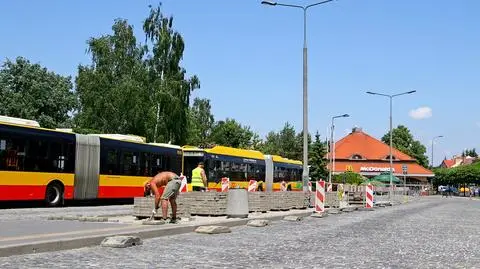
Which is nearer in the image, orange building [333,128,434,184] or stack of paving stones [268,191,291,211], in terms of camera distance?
stack of paving stones [268,191,291,211]

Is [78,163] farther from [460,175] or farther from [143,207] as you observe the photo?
[460,175]

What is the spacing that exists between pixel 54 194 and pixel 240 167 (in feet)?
57.2

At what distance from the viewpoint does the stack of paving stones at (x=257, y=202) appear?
75.1ft

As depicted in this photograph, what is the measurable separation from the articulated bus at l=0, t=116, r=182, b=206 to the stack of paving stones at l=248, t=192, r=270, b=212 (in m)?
7.82

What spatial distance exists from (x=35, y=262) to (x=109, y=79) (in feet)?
155

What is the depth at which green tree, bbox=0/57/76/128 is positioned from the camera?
5888cm

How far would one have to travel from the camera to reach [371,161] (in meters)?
107

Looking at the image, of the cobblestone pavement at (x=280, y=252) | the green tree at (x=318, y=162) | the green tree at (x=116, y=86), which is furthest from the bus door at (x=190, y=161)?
the green tree at (x=318, y=162)

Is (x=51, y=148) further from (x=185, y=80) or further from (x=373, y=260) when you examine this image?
(x=185, y=80)

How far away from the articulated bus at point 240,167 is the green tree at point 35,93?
23.4 metres

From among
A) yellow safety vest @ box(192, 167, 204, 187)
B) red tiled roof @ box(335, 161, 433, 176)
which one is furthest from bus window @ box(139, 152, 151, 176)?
red tiled roof @ box(335, 161, 433, 176)

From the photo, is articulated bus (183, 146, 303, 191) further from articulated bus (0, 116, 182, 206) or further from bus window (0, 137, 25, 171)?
bus window (0, 137, 25, 171)

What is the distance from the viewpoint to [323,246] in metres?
Answer: 12.4

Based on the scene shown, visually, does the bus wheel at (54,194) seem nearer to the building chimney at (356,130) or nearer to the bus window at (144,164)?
the bus window at (144,164)
